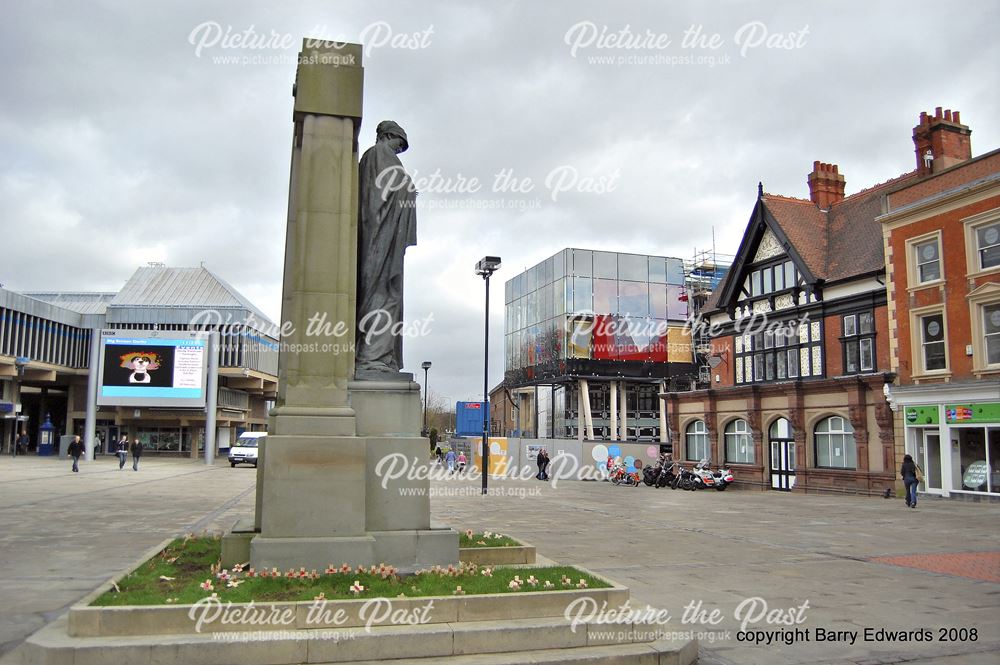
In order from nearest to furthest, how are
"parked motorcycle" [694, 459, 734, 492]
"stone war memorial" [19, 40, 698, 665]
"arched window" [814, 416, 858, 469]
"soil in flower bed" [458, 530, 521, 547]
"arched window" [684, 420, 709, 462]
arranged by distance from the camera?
"stone war memorial" [19, 40, 698, 665] → "soil in flower bed" [458, 530, 521, 547] → "arched window" [814, 416, 858, 469] → "parked motorcycle" [694, 459, 734, 492] → "arched window" [684, 420, 709, 462]

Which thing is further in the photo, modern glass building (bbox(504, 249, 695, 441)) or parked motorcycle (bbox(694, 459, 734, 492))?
modern glass building (bbox(504, 249, 695, 441))

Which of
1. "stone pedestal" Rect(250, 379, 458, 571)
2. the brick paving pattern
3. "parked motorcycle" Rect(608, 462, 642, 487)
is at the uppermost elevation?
"stone pedestal" Rect(250, 379, 458, 571)

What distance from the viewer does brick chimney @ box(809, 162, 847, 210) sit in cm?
3700

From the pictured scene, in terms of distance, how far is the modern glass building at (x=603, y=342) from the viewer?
5297cm

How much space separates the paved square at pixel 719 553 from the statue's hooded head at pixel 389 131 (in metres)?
5.58

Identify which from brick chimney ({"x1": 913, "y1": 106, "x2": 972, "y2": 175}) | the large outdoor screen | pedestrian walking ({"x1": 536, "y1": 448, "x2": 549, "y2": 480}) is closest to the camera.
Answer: brick chimney ({"x1": 913, "y1": 106, "x2": 972, "y2": 175})

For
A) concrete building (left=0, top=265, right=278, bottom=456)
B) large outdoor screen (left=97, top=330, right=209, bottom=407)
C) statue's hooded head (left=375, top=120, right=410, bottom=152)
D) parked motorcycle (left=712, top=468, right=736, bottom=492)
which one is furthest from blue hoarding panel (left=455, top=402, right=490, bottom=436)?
statue's hooded head (left=375, top=120, right=410, bottom=152)

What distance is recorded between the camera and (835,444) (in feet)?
98.1

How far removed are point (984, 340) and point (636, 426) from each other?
34.5 meters

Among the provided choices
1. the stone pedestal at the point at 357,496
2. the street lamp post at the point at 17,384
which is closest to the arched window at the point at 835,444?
the stone pedestal at the point at 357,496

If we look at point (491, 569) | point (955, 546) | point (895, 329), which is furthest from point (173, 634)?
point (895, 329)

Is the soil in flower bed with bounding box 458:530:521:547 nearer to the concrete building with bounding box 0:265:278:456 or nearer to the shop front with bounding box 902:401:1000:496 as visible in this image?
the shop front with bounding box 902:401:1000:496

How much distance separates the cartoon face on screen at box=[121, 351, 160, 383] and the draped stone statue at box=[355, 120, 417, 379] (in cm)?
4837

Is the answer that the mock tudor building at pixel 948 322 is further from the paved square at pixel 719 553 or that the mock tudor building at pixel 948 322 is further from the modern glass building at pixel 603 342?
the modern glass building at pixel 603 342
